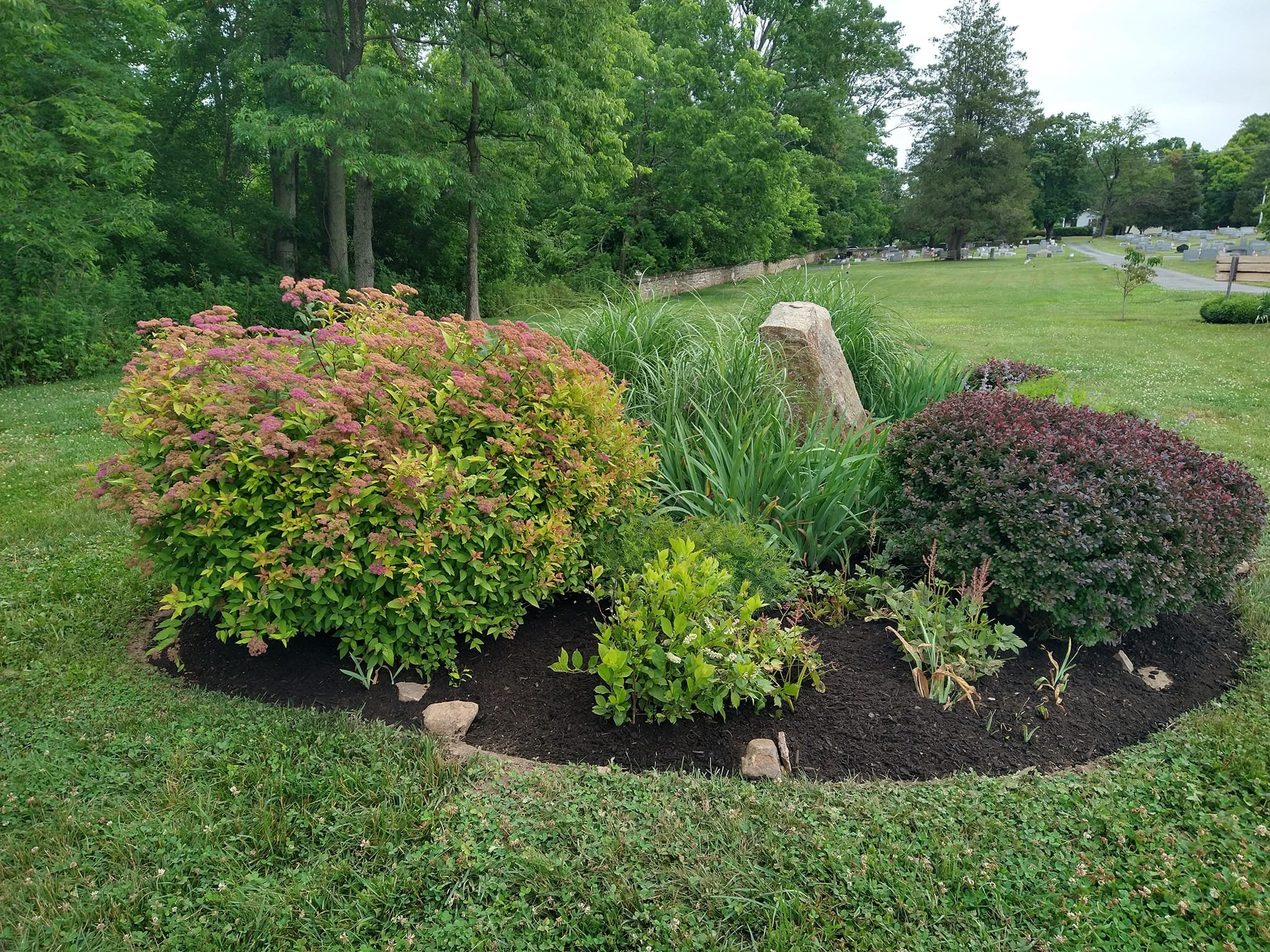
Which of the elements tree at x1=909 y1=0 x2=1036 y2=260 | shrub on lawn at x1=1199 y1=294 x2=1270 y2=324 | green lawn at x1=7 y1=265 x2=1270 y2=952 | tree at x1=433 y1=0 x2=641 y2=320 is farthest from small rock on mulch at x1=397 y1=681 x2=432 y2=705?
tree at x1=909 y1=0 x2=1036 y2=260

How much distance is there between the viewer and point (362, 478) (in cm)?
278

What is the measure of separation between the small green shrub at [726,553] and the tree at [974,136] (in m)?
51.9

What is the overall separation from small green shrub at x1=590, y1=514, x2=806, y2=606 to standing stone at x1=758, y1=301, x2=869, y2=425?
5.63 feet

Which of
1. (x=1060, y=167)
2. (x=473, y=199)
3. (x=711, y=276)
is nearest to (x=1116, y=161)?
(x=1060, y=167)

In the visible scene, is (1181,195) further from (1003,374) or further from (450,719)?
(450,719)

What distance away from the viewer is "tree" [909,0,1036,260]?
158 ft

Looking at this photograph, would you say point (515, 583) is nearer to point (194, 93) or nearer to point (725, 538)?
point (725, 538)

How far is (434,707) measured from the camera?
115 inches

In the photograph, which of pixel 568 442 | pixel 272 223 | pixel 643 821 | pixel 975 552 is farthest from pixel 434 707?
pixel 272 223

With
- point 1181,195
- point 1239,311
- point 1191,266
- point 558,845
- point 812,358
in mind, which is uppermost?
point 1181,195

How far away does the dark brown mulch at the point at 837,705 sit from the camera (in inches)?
107

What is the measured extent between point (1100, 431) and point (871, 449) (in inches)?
46.1

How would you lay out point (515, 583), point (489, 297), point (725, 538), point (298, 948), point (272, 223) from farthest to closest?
1. point (489, 297)
2. point (272, 223)
3. point (725, 538)
4. point (515, 583)
5. point (298, 948)

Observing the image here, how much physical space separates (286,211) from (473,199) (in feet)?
→ 17.3
